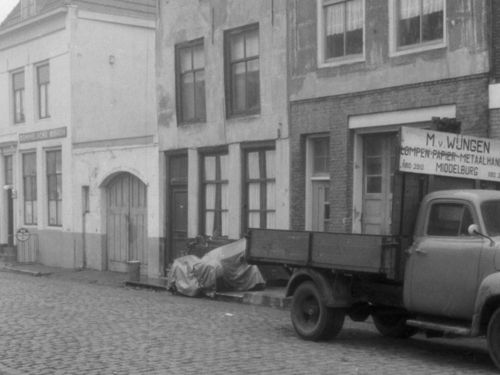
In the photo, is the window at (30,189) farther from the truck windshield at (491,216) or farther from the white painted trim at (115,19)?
the truck windshield at (491,216)

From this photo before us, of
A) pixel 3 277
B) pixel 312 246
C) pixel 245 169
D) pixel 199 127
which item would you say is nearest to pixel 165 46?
pixel 199 127

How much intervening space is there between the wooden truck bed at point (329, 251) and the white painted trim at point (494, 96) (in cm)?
479

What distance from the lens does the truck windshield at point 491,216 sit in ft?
32.8

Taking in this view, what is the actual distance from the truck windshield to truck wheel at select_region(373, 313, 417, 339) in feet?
7.62

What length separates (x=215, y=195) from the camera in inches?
858

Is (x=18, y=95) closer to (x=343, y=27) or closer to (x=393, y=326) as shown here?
(x=343, y=27)

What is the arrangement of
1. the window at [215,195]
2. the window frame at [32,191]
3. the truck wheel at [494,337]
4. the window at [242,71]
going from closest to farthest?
the truck wheel at [494,337], the window at [242,71], the window at [215,195], the window frame at [32,191]

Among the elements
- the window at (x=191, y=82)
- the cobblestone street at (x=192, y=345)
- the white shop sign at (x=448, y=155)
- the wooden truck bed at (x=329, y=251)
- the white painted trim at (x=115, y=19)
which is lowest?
the cobblestone street at (x=192, y=345)

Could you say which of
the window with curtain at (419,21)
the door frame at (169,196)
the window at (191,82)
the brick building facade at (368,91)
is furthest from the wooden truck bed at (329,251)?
the door frame at (169,196)

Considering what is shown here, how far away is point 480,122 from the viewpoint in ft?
49.5

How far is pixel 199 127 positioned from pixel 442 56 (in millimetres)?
7821

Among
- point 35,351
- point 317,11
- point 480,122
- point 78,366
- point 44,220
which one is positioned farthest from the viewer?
point 44,220

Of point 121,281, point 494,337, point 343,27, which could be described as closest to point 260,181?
point 343,27

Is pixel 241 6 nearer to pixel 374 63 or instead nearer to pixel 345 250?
pixel 374 63
